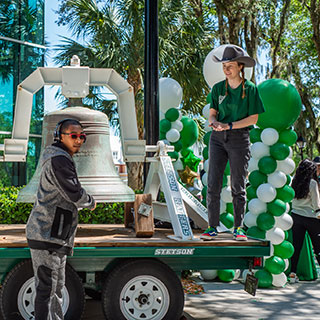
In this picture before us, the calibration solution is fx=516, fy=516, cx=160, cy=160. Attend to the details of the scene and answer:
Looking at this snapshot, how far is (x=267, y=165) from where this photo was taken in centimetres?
734

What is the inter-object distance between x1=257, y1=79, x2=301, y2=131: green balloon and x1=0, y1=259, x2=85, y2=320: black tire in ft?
12.6

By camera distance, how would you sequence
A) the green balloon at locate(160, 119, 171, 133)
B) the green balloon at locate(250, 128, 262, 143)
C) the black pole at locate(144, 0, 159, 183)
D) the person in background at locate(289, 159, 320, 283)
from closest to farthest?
the black pole at locate(144, 0, 159, 183) → the green balloon at locate(250, 128, 262, 143) → the person in background at locate(289, 159, 320, 283) → the green balloon at locate(160, 119, 171, 133)

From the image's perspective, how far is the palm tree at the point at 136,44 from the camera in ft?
55.0

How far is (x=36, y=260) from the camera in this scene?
4.04 metres

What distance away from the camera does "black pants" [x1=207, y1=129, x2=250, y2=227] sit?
507 centimetres

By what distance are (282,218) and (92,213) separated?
2743 millimetres

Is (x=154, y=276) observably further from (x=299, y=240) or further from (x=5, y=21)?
(x=5, y=21)

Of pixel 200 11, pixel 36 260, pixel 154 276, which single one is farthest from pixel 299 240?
pixel 200 11

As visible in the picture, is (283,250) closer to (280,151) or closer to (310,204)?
(310,204)

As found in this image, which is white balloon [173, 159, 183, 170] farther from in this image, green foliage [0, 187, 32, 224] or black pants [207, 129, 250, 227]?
black pants [207, 129, 250, 227]

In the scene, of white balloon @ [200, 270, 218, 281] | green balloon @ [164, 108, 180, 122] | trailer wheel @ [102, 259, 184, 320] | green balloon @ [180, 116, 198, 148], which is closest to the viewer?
trailer wheel @ [102, 259, 184, 320]

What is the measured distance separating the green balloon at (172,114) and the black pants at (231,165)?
17.3ft

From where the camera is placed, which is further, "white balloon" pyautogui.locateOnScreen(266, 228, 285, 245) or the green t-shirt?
"white balloon" pyautogui.locateOnScreen(266, 228, 285, 245)

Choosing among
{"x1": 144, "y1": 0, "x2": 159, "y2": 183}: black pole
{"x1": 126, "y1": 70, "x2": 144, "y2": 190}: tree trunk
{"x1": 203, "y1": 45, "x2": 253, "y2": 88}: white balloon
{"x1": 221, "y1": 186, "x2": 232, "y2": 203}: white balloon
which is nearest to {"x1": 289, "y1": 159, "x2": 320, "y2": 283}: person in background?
{"x1": 221, "y1": 186, "x2": 232, "y2": 203}: white balloon
